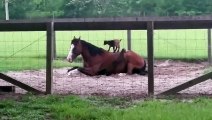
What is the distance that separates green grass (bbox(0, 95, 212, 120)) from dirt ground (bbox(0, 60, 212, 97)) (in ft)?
4.41

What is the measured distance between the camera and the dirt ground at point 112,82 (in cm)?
1004

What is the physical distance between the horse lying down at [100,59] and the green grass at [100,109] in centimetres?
425

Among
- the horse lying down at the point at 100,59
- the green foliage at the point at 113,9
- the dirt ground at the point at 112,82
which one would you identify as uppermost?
the green foliage at the point at 113,9

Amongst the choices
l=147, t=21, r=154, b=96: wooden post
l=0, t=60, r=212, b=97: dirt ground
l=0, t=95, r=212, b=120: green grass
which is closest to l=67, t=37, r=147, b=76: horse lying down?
l=0, t=60, r=212, b=97: dirt ground

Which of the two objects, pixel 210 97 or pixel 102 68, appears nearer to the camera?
pixel 210 97

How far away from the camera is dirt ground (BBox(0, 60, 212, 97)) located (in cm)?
1004

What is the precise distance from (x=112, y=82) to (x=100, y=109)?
4.56 m

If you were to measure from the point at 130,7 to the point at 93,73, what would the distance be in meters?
24.8

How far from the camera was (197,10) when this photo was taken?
36.5 meters

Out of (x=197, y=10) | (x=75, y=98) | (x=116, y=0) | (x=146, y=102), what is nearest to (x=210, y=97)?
(x=146, y=102)

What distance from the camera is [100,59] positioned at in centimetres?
1288

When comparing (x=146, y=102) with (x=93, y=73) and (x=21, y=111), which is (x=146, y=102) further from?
(x=93, y=73)

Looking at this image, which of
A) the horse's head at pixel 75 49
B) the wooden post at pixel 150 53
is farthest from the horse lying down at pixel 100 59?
the wooden post at pixel 150 53

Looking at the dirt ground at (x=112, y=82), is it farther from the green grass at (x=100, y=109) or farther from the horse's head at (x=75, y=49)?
the green grass at (x=100, y=109)
